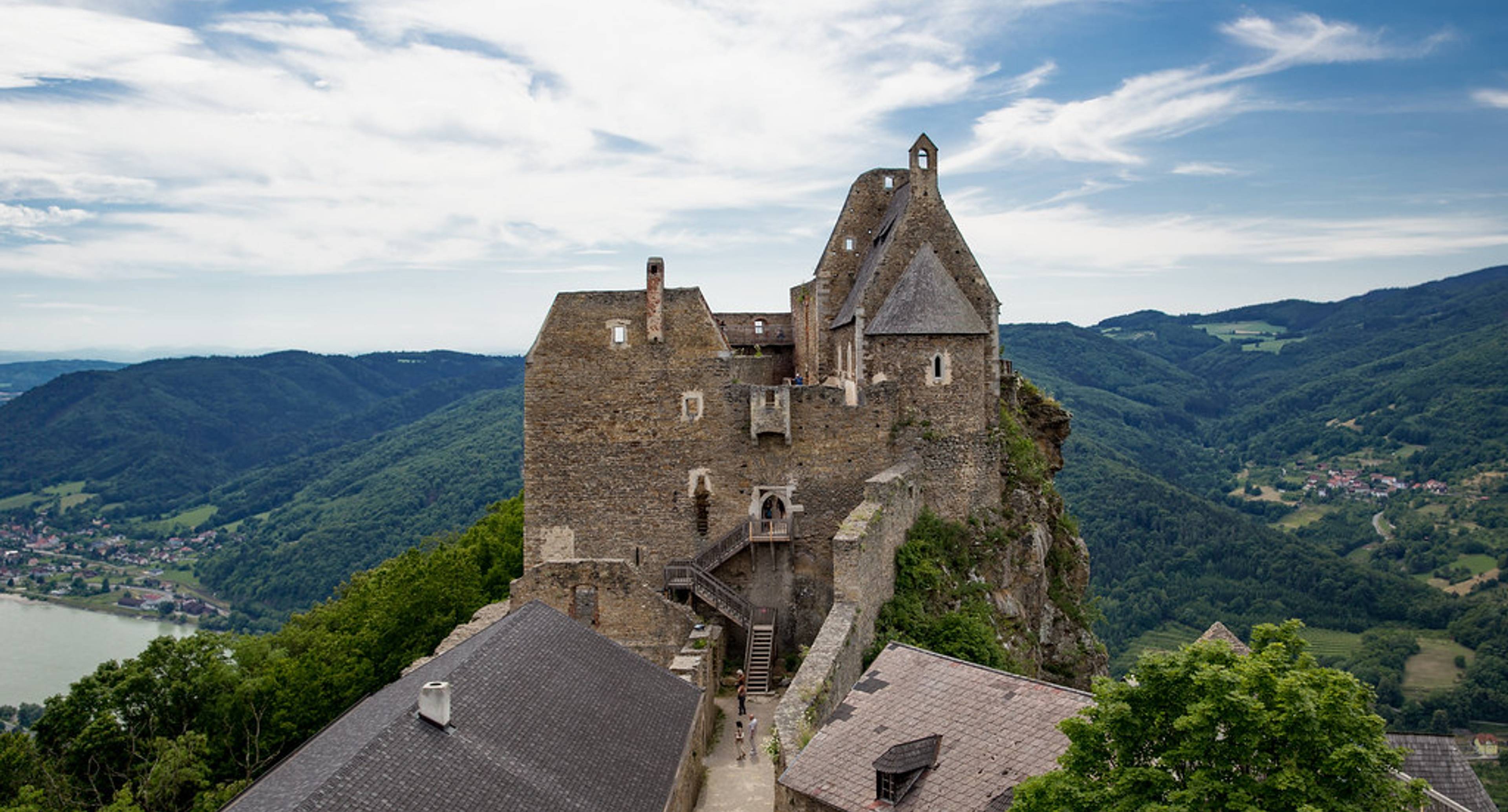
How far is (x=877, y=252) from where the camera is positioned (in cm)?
3116

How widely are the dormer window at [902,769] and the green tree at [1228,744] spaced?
2.55m

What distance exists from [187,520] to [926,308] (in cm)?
16524

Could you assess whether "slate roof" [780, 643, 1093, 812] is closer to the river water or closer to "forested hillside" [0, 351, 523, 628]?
"forested hillside" [0, 351, 523, 628]

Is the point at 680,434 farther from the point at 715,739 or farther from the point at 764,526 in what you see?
the point at 715,739

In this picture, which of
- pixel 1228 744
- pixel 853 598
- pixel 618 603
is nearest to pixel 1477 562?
pixel 853 598

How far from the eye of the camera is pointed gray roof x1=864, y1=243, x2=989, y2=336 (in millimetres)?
27812

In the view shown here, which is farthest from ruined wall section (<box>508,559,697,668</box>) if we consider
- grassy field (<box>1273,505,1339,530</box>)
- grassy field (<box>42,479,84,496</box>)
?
grassy field (<box>42,479,84,496</box>)

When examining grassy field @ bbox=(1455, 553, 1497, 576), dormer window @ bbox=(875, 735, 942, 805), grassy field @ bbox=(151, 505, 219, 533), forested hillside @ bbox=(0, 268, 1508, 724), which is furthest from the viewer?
Answer: grassy field @ bbox=(151, 505, 219, 533)

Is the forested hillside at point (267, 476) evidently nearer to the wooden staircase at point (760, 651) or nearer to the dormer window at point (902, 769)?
the wooden staircase at point (760, 651)

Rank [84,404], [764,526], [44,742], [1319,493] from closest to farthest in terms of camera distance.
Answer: [44,742]
[764,526]
[1319,493]
[84,404]

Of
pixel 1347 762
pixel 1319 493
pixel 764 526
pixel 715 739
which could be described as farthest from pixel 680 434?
pixel 1319 493

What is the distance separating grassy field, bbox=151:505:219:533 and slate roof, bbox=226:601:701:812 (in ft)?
525

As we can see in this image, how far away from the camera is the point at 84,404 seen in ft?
641

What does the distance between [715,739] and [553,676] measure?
5.60 m
